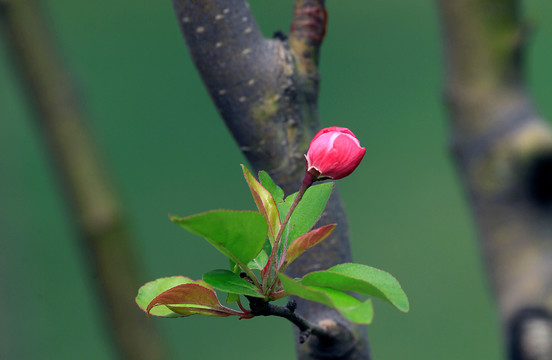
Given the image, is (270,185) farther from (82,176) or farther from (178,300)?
(82,176)

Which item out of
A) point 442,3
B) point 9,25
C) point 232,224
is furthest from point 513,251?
point 9,25

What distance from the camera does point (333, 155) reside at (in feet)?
0.79

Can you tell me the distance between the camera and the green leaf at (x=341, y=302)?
A: 0.63 feet

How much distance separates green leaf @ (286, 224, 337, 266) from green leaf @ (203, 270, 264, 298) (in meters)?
0.02

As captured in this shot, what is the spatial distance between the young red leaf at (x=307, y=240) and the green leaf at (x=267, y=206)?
0.04 feet

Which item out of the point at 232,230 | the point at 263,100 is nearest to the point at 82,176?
the point at 263,100

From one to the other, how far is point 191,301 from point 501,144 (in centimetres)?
48

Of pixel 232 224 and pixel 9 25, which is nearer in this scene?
pixel 232 224

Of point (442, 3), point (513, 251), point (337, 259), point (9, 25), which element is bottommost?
point (513, 251)

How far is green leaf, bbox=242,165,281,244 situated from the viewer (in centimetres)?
25

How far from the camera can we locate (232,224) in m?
0.21

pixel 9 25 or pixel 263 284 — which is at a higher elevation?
pixel 9 25

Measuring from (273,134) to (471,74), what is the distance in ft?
1.26

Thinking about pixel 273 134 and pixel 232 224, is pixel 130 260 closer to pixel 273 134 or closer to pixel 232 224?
pixel 273 134
